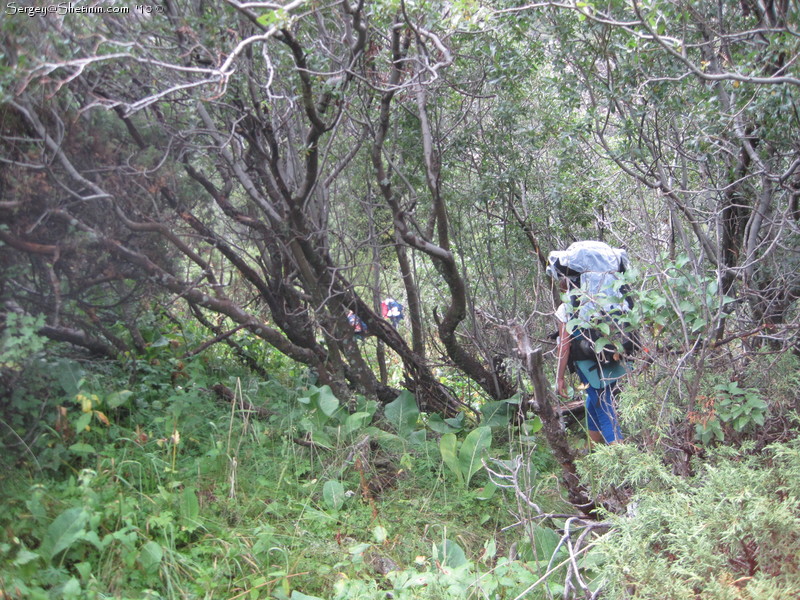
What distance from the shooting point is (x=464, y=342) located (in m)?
5.87

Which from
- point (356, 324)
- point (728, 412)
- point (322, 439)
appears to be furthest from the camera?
Answer: point (356, 324)

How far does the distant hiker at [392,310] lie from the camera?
5.88 m

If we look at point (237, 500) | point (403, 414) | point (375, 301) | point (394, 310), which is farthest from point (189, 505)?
point (394, 310)

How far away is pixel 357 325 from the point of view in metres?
5.43

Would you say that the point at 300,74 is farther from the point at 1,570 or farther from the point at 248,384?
the point at 1,570

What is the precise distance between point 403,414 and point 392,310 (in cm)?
130

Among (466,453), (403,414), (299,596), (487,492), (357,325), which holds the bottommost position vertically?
(487,492)

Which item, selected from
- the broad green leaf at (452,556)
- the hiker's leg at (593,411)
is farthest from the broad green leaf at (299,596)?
the hiker's leg at (593,411)

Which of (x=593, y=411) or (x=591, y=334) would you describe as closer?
(x=591, y=334)

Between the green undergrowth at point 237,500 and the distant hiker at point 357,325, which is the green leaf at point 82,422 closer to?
the green undergrowth at point 237,500

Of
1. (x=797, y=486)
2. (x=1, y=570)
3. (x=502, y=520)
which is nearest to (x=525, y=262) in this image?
(x=502, y=520)

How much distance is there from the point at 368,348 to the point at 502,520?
8.88ft

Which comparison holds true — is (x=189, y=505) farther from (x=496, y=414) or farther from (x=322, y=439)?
(x=496, y=414)

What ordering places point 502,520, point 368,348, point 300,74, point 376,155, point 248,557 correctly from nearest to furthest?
1. point 248,557
2. point 300,74
3. point 502,520
4. point 376,155
5. point 368,348
